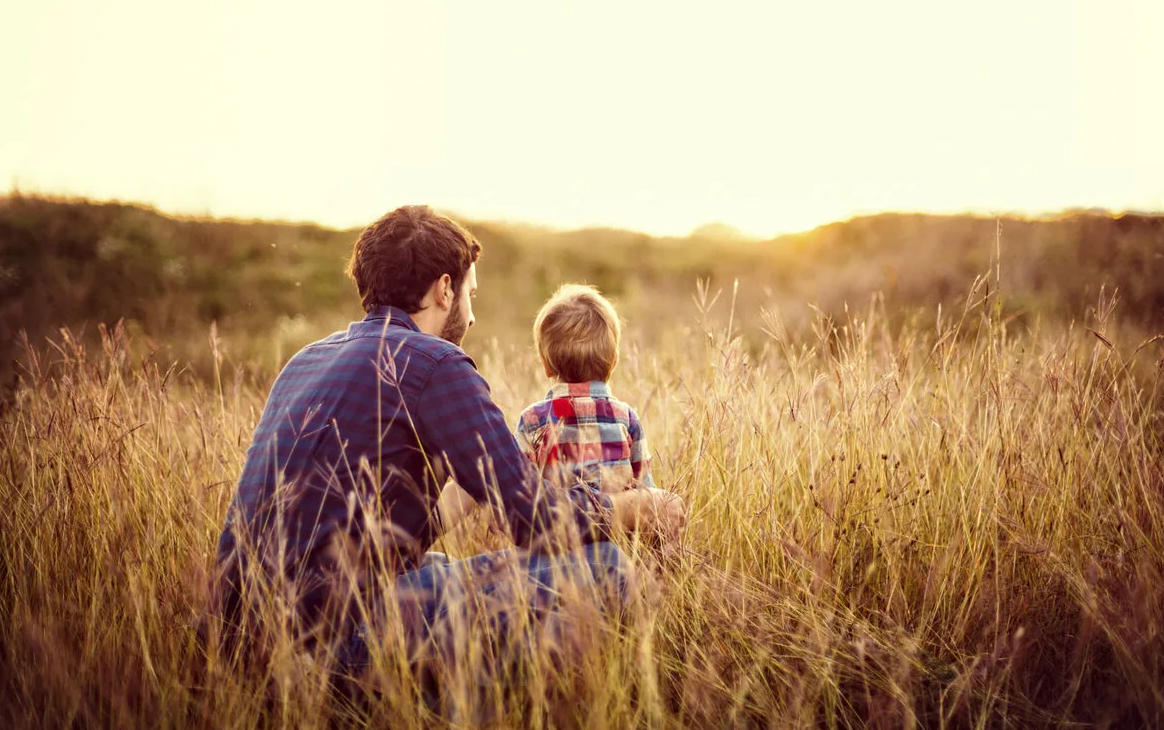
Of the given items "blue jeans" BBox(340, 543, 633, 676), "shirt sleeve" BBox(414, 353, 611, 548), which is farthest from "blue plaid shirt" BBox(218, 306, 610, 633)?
"blue jeans" BBox(340, 543, 633, 676)

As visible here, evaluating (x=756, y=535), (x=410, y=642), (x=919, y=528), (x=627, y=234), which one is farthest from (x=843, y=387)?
(x=627, y=234)

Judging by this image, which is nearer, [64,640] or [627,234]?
[64,640]

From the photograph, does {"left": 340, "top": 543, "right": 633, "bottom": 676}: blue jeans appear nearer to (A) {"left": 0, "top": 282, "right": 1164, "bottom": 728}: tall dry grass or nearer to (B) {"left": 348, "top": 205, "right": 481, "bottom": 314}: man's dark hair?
(A) {"left": 0, "top": 282, "right": 1164, "bottom": 728}: tall dry grass

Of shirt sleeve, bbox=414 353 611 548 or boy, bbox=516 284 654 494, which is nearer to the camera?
shirt sleeve, bbox=414 353 611 548

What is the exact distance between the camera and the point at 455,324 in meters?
2.19

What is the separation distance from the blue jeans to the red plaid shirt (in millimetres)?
407

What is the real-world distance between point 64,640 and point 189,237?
1637 centimetres

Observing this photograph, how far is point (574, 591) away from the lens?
4.88 ft

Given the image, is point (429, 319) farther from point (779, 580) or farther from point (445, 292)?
point (779, 580)

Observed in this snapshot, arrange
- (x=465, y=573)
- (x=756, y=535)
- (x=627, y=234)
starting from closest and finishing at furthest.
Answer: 1. (x=465, y=573)
2. (x=756, y=535)
3. (x=627, y=234)

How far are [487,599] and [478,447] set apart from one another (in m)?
0.39

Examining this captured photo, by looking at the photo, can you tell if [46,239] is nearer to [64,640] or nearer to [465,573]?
[64,640]

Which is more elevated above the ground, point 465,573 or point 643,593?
point 465,573

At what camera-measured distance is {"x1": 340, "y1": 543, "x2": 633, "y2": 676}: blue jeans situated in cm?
159
